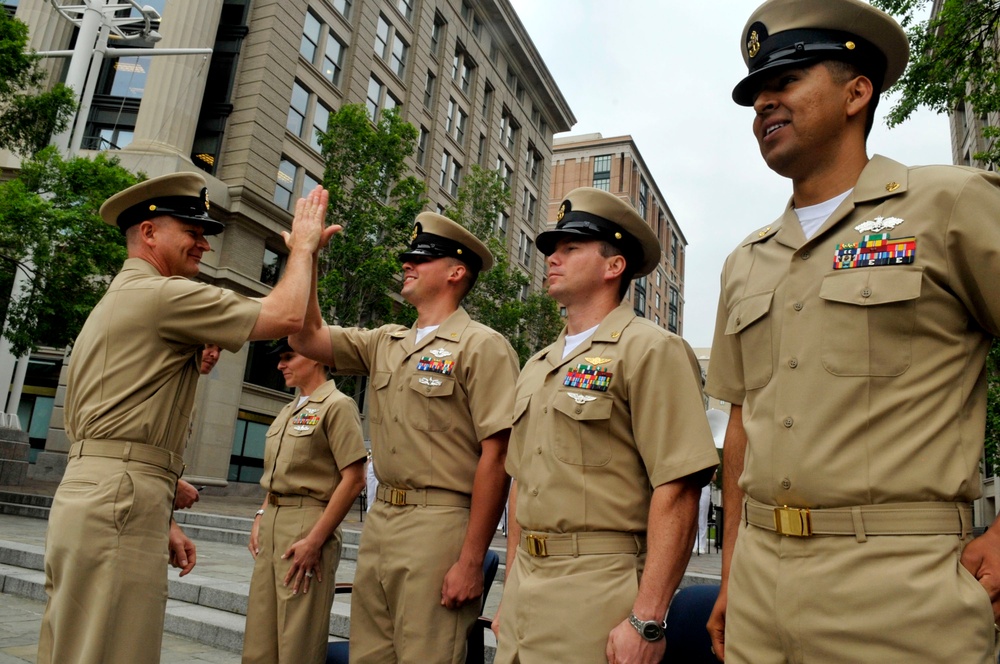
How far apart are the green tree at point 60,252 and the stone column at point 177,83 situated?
9.70m

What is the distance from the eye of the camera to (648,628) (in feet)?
7.97

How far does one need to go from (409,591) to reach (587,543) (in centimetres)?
102

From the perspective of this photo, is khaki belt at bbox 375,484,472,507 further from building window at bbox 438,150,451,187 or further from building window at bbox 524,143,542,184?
building window at bbox 524,143,542,184

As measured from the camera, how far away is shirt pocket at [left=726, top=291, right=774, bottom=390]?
2164mm

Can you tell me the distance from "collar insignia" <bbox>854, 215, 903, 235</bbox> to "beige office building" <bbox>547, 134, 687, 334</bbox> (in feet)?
202

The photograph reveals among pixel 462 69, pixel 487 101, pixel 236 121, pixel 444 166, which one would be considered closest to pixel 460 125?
pixel 462 69

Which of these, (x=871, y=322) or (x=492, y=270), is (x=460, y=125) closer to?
(x=492, y=270)

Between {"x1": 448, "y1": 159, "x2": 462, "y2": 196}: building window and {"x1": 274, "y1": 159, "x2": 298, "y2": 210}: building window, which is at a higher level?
{"x1": 448, "y1": 159, "x2": 462, "y2": 196}: building window

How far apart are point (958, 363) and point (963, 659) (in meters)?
0.69

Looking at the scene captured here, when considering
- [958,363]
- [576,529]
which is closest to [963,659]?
[958,363]

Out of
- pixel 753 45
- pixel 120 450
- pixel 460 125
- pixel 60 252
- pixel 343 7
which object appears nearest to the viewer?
pixel 753 45

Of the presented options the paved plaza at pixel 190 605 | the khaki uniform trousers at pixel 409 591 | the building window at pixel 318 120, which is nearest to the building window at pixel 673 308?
the building window at pixel 318 120

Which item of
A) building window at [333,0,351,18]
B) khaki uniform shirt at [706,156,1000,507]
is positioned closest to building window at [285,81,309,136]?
building window at [333,0,351,18]

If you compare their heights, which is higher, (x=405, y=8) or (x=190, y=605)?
(x=405, y=8)
